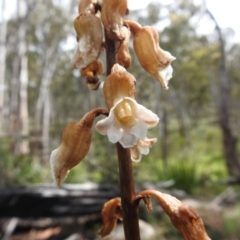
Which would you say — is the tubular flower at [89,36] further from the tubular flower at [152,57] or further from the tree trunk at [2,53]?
the tree trunk at [2,53]

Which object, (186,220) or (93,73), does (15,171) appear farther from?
(186,220)

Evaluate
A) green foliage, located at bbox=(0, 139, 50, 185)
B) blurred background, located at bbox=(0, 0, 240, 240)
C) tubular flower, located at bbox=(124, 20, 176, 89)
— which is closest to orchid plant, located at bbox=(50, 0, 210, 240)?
tubular flower, located at bbox=(124, 20, 176, 89)

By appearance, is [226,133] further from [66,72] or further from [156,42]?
[66,72]

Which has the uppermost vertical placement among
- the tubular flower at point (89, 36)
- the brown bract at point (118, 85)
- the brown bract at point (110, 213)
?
the tubular flower at point (89, 36)

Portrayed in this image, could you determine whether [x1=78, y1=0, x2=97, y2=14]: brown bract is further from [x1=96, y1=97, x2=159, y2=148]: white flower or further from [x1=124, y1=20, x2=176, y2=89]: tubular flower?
[x1=96, y1=97, x2=159, y2=148]: white flower

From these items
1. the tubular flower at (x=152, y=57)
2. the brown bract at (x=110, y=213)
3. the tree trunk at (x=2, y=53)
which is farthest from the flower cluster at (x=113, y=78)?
the tree trunk at (x=2, y=53)

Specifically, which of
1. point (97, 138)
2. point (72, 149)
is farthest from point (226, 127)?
point (72, 149)
